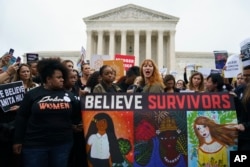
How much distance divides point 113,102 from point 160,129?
0.89 metres

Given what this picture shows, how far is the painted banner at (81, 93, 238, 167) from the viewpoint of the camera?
487 cm

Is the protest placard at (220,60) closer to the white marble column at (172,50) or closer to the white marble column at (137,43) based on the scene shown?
the white marble column at (137,43)

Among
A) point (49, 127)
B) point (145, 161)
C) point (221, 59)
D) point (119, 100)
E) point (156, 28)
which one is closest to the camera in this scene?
point (49, 127)

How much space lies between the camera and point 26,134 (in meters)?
4.63

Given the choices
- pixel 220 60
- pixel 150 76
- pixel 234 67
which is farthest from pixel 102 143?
pixel 220 60

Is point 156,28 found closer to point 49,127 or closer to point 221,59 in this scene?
point 221,59

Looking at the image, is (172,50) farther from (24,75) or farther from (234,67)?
(24,75)

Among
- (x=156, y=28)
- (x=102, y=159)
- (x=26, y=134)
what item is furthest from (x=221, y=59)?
(x=156, y=28)

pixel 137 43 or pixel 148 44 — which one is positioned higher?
pixel 137 43

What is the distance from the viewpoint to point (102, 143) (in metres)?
5.00

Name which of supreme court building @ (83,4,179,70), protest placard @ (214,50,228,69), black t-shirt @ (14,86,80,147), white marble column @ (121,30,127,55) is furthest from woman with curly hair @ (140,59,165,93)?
white marble column @ (121,30,127,55)

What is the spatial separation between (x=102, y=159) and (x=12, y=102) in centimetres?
183

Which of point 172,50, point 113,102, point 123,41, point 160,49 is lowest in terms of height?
point 113,102

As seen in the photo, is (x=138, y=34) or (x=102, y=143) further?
(x=138, y=34)
